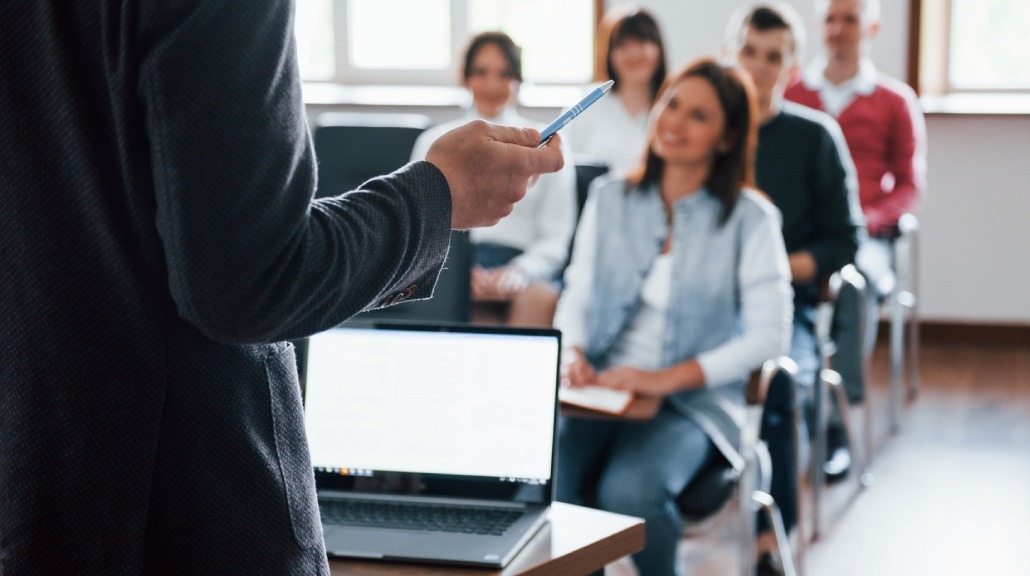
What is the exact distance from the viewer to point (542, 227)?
3965mm

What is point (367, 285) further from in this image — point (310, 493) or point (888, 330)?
point (888, 330)

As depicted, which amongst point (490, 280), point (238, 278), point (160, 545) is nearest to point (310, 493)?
point (160, 545)

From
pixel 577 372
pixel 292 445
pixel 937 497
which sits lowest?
pixel 937 497

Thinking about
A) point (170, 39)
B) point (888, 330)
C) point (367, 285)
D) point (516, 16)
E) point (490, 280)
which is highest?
point (516, 16)

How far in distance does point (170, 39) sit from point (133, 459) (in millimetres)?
277

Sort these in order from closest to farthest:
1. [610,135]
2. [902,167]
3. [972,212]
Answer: [902,167], [610,135], [972,212]

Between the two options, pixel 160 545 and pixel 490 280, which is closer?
pixel 160 545

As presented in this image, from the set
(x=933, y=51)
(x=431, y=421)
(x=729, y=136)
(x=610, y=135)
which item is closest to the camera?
(x=431, y=421)

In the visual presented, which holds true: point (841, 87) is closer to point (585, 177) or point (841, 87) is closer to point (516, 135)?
point (585, 177)

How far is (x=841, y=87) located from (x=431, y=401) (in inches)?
142

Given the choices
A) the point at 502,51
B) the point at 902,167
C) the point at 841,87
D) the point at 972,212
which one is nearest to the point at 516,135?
the point at 502,51

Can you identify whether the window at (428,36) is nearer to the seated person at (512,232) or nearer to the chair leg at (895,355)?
the seated person at (512,232)

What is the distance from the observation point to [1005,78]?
552 cm

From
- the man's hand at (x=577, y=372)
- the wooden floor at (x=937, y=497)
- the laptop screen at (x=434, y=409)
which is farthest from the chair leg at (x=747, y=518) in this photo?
the laptop screen at (x=434, y=409)
